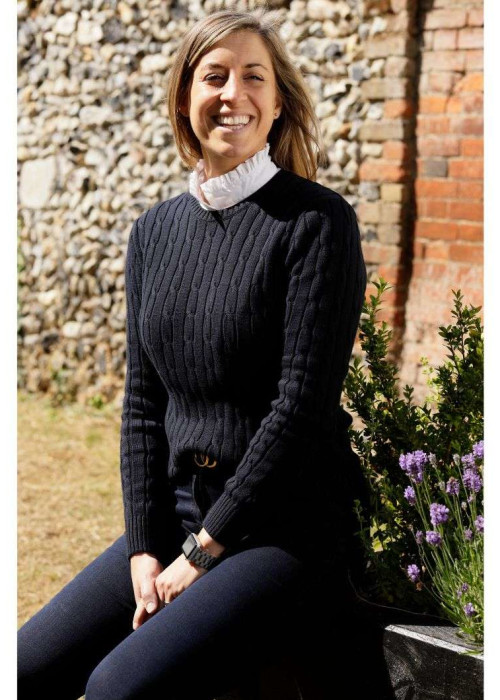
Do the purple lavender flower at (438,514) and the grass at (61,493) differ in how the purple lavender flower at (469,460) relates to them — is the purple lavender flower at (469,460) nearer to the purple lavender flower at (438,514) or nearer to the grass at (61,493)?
the purple lavender flower at (438,514)

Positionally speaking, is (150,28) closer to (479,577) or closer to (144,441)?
(144,441)

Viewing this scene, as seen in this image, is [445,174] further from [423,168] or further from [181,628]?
[181,628]

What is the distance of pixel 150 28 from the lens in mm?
5754

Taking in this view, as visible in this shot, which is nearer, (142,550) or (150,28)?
(142,550)

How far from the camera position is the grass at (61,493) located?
157 inches

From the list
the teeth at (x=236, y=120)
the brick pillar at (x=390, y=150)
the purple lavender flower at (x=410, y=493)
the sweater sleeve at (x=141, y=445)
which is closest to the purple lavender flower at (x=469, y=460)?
the purple lavender flower at (x=410, y=493)

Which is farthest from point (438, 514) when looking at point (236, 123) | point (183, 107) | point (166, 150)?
point (166, 150)

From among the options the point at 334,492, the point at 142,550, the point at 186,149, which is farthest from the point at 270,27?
the point at 142,550

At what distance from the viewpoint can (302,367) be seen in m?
1.98

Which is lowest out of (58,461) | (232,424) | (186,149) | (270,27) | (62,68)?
(58,461)

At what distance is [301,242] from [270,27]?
510mm

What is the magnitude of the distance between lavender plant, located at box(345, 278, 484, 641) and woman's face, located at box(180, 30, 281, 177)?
1.59 ft

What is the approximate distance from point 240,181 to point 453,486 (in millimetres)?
785

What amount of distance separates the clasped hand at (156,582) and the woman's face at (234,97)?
85cm
